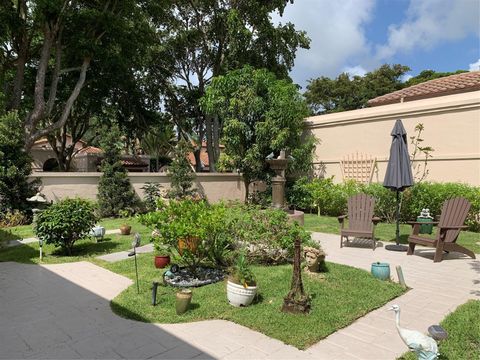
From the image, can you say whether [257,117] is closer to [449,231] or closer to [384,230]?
[384,230]

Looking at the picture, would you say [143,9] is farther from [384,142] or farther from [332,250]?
[332,250]

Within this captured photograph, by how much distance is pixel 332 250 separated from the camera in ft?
23.9

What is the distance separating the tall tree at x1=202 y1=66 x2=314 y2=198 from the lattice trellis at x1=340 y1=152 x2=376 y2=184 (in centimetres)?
152

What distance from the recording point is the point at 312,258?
5184mm

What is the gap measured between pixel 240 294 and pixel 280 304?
491 millimetres

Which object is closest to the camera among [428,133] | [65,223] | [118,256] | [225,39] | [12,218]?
[65,223]

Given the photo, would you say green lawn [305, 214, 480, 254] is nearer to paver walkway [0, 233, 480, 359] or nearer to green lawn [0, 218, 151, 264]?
paver walkway [0, 233, 480, 359]

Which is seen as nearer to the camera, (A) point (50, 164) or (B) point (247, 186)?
(B) point (247, 186)

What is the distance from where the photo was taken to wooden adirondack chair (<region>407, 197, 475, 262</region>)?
6.28 m

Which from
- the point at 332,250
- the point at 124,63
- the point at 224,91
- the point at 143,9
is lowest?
the point at 332,250

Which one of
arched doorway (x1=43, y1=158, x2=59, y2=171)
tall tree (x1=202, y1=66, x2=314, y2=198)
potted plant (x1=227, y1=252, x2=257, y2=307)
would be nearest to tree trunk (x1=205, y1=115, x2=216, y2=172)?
tall tree (x1=202, y1=66, x2=314, y2=198)

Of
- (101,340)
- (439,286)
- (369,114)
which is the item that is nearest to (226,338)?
(101,340)

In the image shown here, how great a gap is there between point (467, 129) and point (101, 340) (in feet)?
35.4

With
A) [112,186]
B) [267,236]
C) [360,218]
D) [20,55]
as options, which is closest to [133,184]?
[112,186]
